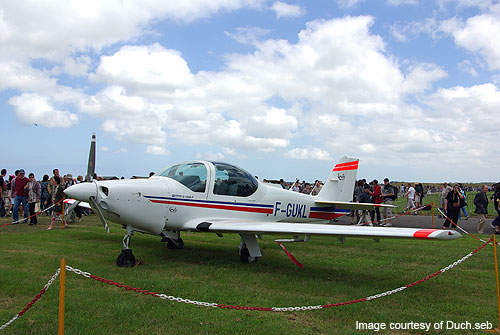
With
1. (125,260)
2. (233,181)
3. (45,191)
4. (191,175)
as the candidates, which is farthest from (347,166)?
(45,191)

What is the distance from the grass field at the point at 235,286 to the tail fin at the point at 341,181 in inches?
75.5

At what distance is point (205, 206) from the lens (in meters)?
8.05

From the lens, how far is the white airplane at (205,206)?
22.6 feet

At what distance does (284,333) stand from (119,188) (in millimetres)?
4286

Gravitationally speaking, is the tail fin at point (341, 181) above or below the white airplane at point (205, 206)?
above

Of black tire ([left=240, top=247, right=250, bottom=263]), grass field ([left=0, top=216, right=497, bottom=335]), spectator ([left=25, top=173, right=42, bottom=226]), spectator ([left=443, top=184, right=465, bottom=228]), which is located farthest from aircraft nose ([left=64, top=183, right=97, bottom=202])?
spectator ([left=443, top=184, right=465, bottom=228])

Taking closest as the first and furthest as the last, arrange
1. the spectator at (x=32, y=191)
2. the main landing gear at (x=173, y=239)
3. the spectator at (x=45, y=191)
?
the main landing gear at (x=173, y=239), the spectator at (x=32, y=191), the spectator at (x=45, y=191)

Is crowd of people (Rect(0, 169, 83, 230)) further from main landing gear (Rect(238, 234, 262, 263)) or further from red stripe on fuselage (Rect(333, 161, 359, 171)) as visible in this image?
red stripe on fuselage (Rect(333, 161, 359, 171))

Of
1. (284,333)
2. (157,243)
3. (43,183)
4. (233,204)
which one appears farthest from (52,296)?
(43,183)

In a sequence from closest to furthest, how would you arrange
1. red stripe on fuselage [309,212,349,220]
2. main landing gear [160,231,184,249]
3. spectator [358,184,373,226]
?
main landing gear [160,231,184,249]
red stripe on fuselage [309,212,349,220]
spectator [358,184,373,226]

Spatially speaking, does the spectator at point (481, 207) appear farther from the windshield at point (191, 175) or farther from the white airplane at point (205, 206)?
the windshield at point (191, 175)

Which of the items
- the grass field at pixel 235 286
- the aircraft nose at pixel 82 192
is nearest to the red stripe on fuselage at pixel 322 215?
the grass field at pixel 235 286

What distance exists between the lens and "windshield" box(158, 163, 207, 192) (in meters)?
8.01

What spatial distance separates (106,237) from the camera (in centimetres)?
1099
